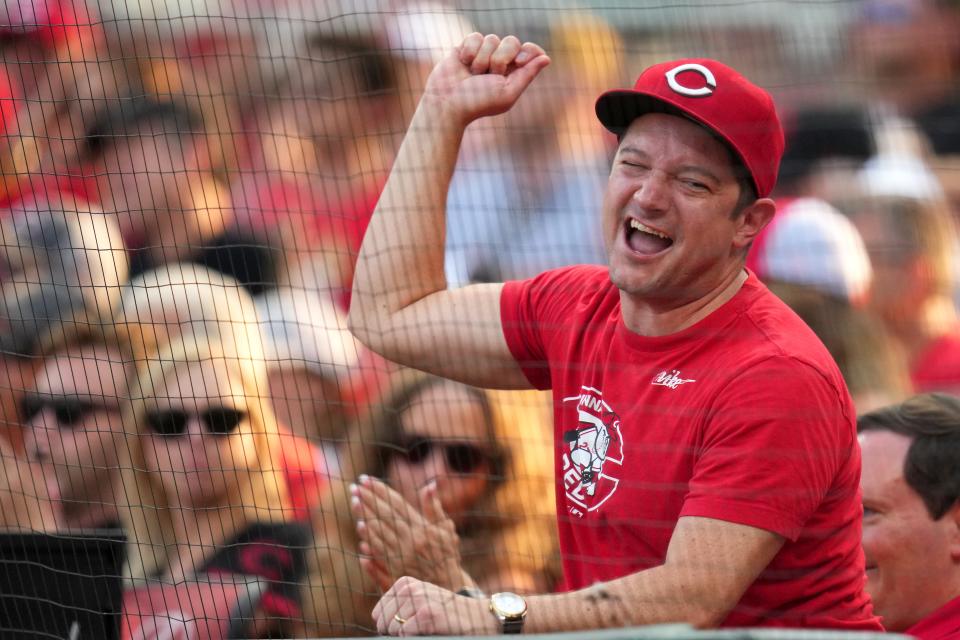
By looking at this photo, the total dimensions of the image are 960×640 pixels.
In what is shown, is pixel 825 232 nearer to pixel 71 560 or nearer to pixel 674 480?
pixel 674 480

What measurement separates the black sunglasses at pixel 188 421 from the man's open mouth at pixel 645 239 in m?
1.22

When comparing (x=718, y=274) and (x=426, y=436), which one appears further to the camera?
(x=426, y=436)

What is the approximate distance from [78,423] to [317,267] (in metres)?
0.94

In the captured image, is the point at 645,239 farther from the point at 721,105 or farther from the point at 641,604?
the point at 641,604

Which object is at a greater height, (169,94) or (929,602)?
(169,94)

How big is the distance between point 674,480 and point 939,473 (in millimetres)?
932

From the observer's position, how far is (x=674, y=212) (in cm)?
220

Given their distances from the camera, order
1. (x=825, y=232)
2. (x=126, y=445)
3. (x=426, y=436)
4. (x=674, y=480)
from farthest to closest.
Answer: (x=825, y=232), (x=126, y=445), (x=426, y=436), (x=674, y=480)

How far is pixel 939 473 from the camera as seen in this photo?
273 cm

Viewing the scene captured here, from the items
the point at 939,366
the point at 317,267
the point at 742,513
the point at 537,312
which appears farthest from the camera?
the point at 317,267

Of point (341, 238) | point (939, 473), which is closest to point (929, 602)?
point (939, 473)

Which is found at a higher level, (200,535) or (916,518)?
(200,535)

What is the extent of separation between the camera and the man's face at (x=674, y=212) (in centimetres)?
220

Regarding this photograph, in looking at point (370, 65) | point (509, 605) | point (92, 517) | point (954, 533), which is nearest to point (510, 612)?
point (509, 605)
